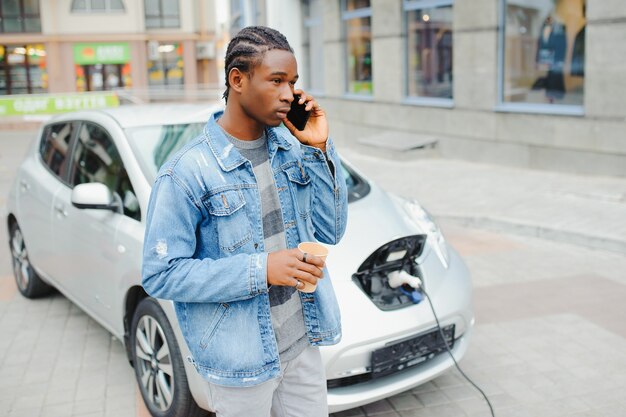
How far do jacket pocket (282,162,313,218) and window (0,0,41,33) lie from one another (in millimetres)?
38156

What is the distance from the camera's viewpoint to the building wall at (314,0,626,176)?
32.2 feet

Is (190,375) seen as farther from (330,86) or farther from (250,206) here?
(330,86)

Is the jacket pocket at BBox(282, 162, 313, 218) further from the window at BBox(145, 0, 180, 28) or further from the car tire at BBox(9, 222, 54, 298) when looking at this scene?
the window at BBox(145, 0, 180, 28)

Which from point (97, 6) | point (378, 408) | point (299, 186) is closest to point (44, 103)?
point (97, 6)

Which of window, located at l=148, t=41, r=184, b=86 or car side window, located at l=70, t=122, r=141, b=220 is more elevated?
window, located at l=148, t=41, r=184, b=86

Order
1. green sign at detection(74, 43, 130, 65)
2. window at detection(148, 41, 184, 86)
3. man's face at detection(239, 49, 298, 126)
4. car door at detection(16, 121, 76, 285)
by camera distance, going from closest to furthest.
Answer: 1. man's face at detection(239, 49, 298, 126)
2. car door at detection(16, 121, 76, 285)
3. green sign at detection(74, 43, 130, 65)
4. window at detection(148, 41, 184, 86)

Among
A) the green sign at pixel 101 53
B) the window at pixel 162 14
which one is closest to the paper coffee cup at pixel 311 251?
the green sign at pixel 101 53

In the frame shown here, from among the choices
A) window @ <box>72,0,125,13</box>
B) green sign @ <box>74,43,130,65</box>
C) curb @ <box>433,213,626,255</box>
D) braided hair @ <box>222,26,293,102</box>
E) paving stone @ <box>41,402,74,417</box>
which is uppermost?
window @ <box>72,0,125,13</box>

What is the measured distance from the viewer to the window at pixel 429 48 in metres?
13.2

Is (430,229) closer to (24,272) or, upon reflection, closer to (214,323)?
(214,323)

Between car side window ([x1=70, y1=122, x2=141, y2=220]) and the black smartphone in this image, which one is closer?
the black smartphone

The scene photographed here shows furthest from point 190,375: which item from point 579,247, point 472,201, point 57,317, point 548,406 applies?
point 472,201

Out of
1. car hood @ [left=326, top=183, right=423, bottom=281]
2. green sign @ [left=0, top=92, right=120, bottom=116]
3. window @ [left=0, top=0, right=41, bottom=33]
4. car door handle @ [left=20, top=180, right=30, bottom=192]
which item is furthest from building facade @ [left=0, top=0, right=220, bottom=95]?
car hood @ [left=326, top=183, right=423, bottom=281]

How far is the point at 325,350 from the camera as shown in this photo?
3289mm
